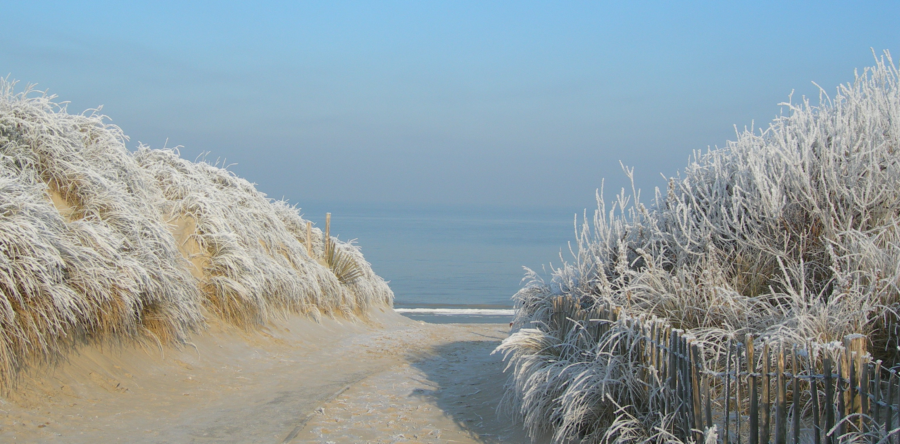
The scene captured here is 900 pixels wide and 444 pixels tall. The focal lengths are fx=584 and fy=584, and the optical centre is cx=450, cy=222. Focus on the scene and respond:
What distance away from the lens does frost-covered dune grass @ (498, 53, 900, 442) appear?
3.87 meters

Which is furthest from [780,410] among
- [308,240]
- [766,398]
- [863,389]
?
[308,240]

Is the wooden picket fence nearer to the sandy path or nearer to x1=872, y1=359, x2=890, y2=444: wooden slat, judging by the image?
x1=872, y1=359, x2=890, y2=444: wooden slat

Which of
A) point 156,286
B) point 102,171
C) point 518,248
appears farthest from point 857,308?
point 518,248

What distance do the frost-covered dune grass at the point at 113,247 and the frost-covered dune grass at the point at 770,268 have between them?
176 inches

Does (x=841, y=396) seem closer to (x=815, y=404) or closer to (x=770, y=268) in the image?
(x=815, y=404)

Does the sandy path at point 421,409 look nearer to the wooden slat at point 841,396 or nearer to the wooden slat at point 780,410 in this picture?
the wooden slat at point 780,410

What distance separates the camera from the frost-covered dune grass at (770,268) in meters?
3.87

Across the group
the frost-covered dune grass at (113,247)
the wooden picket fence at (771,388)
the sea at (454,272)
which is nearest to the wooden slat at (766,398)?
the wooden picket fence at (771,388)

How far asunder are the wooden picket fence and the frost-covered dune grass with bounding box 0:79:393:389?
520 centimetres

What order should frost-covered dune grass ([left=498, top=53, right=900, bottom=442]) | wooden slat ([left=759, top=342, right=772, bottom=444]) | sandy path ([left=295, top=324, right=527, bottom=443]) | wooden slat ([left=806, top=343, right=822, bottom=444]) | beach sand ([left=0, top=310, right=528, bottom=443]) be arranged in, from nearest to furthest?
wooden slat ([left=806, top=343, right=822, bottom=444]) < wooden slat ([left=759, top=342, right=772, bottom=444]) < frost-covered dune grass ([left=498, top=53, right=900, bottom=442]) < beach sand ([left=0, top=310, right=528, bottom=443]) < sandy path ([left=295, top=324, right=527, bottom=443])

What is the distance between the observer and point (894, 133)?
4785mm

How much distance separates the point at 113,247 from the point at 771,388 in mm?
6786

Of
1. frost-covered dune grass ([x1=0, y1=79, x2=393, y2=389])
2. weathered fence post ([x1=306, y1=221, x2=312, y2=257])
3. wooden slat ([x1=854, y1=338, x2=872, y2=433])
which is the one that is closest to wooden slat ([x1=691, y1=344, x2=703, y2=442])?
wooden slat ([x1=854, y1=338, x2=872, y2=433])

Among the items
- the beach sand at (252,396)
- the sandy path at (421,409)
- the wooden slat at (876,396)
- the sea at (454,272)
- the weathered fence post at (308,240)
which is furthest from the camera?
the sea at (454,272)
